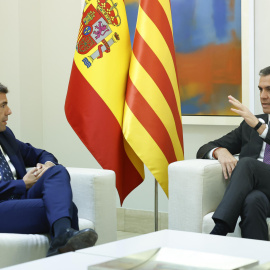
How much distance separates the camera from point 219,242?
260 centimetres

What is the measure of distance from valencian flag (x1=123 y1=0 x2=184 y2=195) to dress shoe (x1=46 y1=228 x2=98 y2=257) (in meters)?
1.25

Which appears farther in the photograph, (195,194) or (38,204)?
(195,194)

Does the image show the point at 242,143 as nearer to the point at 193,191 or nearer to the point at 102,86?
the point at 193,191

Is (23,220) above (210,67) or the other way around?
the other way around

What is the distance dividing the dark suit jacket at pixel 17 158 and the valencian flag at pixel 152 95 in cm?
65

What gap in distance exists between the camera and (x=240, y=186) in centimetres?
359

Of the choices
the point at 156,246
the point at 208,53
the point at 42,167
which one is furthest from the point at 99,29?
the point at 156,246

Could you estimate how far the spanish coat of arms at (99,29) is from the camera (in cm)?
435

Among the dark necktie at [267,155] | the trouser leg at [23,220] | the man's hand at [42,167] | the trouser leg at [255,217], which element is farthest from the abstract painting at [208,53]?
the trouser leg at [23,220]

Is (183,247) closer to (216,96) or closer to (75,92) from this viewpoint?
(75,92)

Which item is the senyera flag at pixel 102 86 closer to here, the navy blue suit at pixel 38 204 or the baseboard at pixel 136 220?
the navy blue suit at pixel 38 204

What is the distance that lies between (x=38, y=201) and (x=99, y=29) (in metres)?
1.51

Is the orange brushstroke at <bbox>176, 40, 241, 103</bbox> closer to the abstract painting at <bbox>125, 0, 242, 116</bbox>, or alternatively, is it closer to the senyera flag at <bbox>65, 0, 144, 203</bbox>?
the abstract painting at <bbox>125, 0, 242, 116</bbox>

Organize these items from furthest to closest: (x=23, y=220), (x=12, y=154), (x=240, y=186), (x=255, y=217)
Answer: (x=12, y=154), (x=240, y=186), (x=255, y=217), (x=23, y=220)
